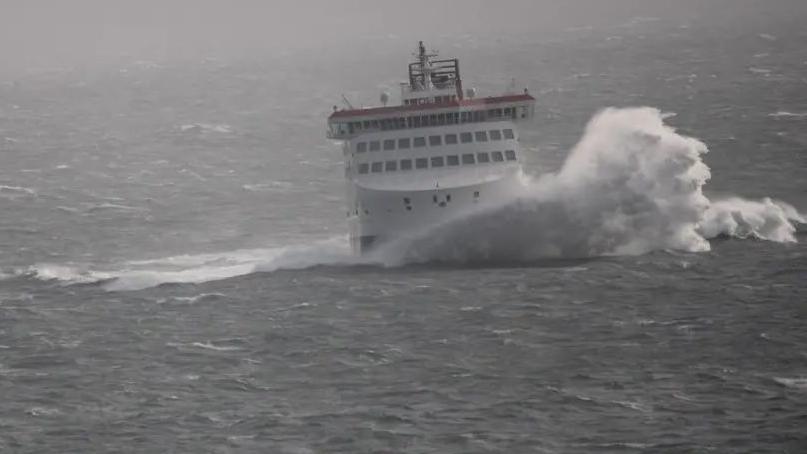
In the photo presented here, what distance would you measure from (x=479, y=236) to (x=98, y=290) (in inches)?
778

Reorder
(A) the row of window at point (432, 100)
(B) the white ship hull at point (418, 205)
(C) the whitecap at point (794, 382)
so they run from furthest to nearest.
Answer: (A) the row of window at point (432, 100), (B) the white ship hull at point (418, 205), (C) the whitecap at point (794, 382)

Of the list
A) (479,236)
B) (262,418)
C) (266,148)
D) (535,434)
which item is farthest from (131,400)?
(266,148)

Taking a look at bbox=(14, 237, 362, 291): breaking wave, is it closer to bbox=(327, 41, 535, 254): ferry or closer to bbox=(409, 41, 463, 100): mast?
bbox=(327, 41, 535, 254): ferry

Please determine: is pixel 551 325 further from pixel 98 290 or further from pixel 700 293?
pixel 98 290

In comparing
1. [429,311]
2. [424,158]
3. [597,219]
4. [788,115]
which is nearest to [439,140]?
[424,158]

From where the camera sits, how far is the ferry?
7081cm

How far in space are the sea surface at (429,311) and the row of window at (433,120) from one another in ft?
15.0

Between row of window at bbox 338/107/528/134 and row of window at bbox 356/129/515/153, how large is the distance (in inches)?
38.4

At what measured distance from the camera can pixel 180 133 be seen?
142 meters

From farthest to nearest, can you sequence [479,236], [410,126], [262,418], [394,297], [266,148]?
[266,148], [410,126], [479,236], [394,297], [262,418]

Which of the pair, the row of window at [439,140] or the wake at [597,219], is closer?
the wake at [597,219]

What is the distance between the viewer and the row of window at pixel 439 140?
242 feet

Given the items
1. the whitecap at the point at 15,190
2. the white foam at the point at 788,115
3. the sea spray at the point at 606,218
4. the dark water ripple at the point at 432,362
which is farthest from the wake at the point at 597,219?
the white foam at the point at 788,115

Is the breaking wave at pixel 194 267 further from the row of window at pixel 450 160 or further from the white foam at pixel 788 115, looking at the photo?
the white foam at pixel 788 115
